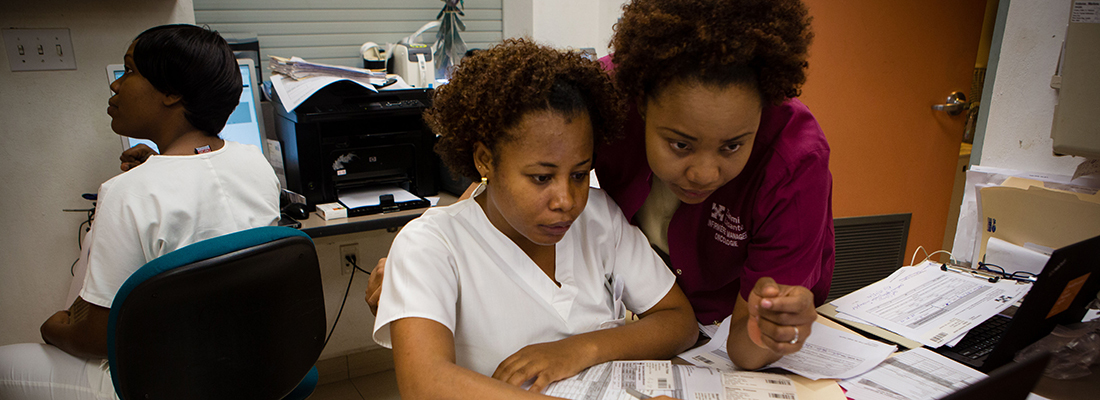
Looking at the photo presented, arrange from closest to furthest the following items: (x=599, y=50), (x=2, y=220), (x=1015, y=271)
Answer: (x=1015, y=271)
(x=2, y=220)
(x=599, y=50)

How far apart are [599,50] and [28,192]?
2.47 metres

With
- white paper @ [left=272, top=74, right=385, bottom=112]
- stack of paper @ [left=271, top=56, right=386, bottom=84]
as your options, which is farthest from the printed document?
stack of paper @ [left=271, top=56, right=386, bottom=84]

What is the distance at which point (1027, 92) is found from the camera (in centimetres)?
172

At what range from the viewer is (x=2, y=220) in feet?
6.40

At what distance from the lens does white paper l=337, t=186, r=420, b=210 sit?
2.10m

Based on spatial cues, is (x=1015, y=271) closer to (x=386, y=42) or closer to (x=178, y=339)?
(x=178, y=339)

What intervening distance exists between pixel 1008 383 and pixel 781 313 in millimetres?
344

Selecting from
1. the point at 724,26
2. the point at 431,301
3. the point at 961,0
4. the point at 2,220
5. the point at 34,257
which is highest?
the point at 961,0

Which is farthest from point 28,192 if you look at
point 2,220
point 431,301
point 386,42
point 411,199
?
point 431,301

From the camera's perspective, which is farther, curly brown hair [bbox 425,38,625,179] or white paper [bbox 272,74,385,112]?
white paper [bbox 272,74,385,112]

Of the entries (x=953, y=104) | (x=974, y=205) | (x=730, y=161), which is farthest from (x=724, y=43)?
(x=953, y=104)

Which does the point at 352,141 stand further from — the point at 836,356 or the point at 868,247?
the point at 868,247

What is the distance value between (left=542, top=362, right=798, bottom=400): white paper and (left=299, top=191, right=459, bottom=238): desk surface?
3.96 feet

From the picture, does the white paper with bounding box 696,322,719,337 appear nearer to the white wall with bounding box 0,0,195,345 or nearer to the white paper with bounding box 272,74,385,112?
the white paper with bounding box 272,74,385,112
